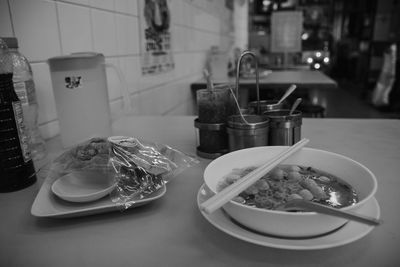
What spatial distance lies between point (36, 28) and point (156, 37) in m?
0.81

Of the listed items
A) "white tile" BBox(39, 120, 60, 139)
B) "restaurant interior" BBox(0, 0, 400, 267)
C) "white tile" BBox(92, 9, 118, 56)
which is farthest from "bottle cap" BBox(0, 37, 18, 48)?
"white tile" BBox(92, 9, 118, 56)

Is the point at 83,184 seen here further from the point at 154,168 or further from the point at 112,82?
the point at 112,82

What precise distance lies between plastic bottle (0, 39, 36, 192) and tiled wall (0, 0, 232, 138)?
0.87 feet

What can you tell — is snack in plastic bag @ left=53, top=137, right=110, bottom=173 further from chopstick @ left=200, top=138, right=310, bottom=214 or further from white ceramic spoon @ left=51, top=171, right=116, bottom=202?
chopstick @ left=200, top=138, right=310, bottom=214

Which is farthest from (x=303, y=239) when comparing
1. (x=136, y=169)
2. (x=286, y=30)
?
(x=286, y=30)

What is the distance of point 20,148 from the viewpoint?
577 millimetres

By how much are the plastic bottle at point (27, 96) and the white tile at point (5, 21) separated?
A: 0.06 metres

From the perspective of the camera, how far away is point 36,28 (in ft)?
2.79

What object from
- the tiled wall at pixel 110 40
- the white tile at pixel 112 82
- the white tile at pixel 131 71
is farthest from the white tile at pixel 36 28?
the white tile at pixel 131 71

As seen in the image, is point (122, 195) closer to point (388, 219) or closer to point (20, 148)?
point (20, 148)

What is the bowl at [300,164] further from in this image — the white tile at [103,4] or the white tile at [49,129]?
the white tile at [103,4]

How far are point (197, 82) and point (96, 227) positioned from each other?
1.86 metres

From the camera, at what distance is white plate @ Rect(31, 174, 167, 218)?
0.48 meters

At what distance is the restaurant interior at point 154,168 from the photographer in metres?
0.40
